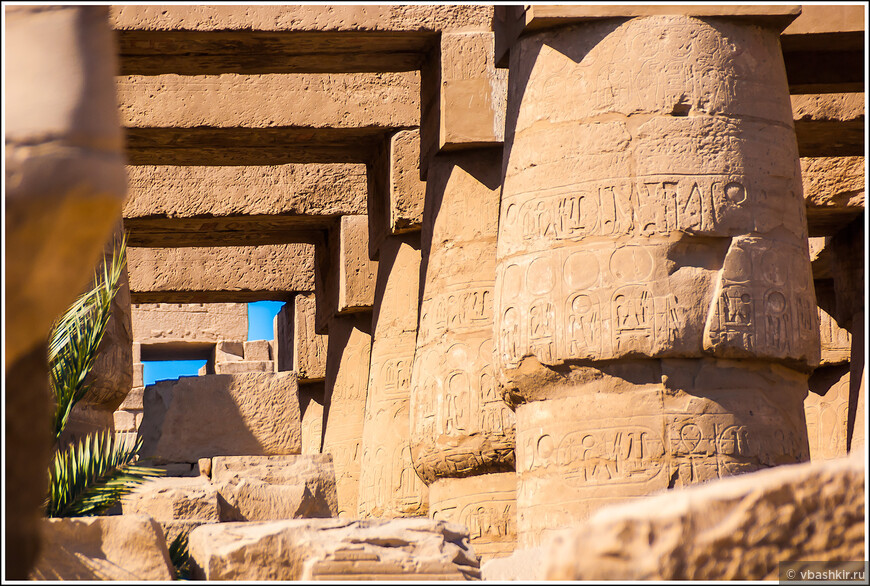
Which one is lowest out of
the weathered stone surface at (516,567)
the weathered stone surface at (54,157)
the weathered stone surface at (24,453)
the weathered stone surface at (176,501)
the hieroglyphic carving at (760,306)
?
the weathered stone surface at (516,567)

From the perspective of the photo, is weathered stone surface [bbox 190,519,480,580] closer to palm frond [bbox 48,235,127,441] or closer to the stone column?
palm frond [bbox 48,235,127,441]

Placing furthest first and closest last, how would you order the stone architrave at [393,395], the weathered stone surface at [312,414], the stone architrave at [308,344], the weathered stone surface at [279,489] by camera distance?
the weathered stone surface at [312,414] < the stone architrave at [308,344] < the stone architrave at [393,395] < the weathered stone surface at [279,489]

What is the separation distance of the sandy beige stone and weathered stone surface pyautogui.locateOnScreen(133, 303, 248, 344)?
11387 millimetres

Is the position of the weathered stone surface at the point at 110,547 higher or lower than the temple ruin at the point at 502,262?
lower

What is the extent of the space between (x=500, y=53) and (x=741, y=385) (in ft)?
7.79

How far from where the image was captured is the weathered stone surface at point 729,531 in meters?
2.27

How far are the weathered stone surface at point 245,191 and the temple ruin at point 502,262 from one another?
0.09 ft

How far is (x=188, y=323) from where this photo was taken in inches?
854

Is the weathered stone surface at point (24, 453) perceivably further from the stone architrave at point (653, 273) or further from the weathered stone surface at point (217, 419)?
the weathered stone surface at point (217, 419)

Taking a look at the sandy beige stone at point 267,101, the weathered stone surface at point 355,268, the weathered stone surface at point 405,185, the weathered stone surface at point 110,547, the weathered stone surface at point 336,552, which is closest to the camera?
the weathered stone surface at point 336,552

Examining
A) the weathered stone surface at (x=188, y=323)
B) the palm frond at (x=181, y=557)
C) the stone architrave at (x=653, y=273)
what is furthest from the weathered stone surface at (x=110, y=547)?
the weathered stone surface at (x=188, y=323)

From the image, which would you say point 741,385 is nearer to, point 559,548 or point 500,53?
point 500,53

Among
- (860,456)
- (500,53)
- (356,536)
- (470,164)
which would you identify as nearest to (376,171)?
(470,164)

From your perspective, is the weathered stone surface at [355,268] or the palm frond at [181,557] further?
the weathered stone surface at [355,268]
